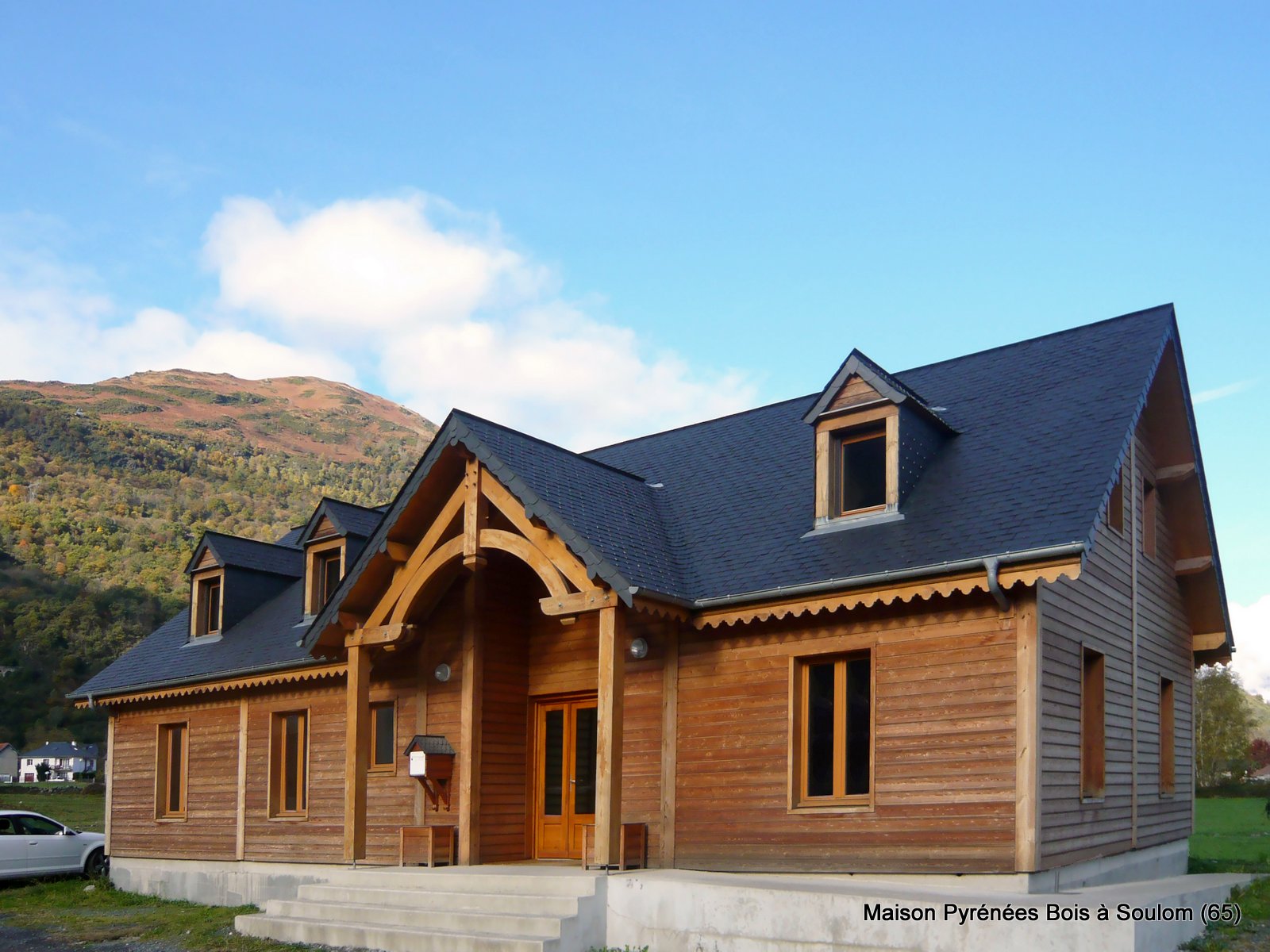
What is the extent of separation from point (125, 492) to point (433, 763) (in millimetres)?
81622

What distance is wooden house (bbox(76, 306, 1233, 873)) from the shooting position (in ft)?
40.0

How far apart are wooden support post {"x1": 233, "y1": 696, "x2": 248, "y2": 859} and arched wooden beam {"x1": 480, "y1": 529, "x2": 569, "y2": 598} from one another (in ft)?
26.9

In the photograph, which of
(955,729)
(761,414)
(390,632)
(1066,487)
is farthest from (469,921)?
(761,414)

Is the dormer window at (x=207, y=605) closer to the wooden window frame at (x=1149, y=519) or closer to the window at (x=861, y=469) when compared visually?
the window at (x=861, y=469)

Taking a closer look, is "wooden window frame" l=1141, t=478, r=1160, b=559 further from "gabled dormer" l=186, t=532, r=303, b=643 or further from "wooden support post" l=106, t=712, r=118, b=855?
"wooden support post" l=106, t=712, r=118, b=855

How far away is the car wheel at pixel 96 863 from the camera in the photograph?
22.9m

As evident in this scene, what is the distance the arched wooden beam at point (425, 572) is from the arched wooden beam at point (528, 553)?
0.47 metres

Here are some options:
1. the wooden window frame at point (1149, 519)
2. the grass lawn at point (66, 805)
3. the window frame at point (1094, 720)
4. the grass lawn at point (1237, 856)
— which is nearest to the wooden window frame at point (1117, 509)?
the wooden window frame at point (1149, 519)

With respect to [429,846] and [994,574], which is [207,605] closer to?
[429,846]

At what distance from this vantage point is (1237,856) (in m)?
20.1

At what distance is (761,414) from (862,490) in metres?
4.53

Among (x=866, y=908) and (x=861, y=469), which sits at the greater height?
(x=861, y=469)

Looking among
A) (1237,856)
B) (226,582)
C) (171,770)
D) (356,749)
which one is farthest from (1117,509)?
(171,770)

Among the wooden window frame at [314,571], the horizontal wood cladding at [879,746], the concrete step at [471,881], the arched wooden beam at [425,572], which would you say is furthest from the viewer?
the wooden window frame at [314,571]
